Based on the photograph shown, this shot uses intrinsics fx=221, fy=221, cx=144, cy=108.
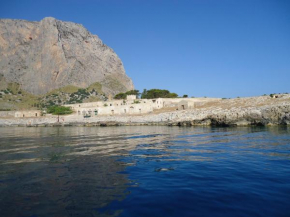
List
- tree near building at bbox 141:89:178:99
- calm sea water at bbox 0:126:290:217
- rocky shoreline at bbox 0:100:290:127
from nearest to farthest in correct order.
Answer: calm sea water at bbox 0:126:290:217
rocky shoreline at bbox 0:100:290:127
tree near building at bbox 141:89:178:99

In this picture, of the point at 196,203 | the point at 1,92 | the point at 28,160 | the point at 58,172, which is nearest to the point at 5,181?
the point at 58,172

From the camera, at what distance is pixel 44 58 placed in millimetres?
169875

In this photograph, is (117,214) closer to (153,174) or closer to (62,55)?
(153,174)

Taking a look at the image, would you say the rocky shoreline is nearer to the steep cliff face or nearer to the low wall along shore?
the low wall along shore

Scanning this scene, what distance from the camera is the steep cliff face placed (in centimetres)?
16412

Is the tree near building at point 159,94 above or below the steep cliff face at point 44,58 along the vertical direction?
below

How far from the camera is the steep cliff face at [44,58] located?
164 meters

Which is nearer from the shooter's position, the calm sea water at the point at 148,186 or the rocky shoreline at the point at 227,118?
the calm sea water at the point at 148,186

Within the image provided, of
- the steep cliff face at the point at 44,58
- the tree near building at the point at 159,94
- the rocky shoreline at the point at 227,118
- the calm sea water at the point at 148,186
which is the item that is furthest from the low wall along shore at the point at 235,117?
the steep cliff face at the point at 44,58

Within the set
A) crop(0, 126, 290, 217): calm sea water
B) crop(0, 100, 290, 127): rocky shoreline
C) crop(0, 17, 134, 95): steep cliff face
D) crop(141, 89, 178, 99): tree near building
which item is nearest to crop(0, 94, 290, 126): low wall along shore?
crop(0, 100, 290, 127): rocky shoreline

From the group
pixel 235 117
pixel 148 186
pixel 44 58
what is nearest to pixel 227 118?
pixel 235 117

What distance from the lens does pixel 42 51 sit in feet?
561

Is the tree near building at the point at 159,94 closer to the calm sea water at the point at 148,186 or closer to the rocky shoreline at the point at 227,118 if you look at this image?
the rocky shoreline at the point at 227,118

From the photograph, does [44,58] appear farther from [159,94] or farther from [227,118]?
[227,118]
